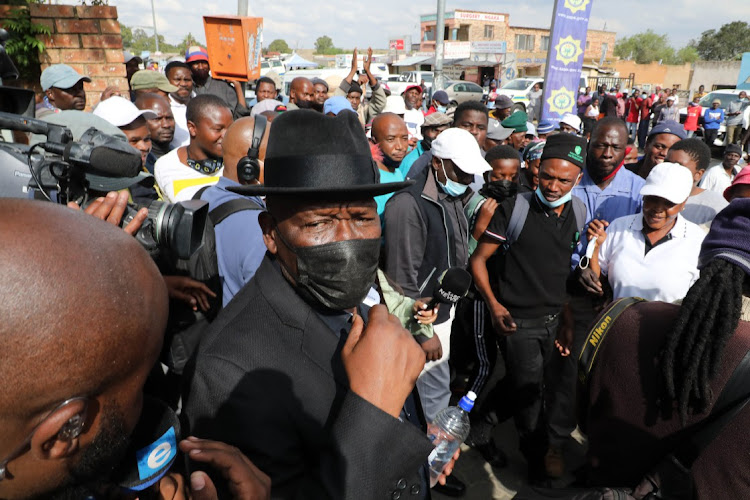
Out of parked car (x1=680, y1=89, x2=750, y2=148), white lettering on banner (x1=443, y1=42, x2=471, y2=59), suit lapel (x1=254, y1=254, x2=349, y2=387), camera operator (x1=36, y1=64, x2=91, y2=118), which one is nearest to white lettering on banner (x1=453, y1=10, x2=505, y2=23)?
white lettering on banner (x1=443, y1=42, x2=471, y2=59)

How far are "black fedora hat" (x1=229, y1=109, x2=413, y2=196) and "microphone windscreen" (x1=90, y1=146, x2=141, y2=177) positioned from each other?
0.53 m

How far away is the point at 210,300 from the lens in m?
2.64

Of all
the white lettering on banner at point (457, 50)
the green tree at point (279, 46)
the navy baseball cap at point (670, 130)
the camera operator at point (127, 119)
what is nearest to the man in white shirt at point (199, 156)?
the camera operator at point (127, 119)

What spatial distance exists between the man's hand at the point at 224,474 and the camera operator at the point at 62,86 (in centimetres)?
454

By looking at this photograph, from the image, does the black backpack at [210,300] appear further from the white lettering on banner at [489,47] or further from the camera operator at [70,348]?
the white lettering on banner at [489,47]

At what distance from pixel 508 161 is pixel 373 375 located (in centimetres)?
387

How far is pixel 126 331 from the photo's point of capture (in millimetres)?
837

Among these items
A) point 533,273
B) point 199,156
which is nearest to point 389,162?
point 199,156

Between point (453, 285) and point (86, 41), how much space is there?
527 cm

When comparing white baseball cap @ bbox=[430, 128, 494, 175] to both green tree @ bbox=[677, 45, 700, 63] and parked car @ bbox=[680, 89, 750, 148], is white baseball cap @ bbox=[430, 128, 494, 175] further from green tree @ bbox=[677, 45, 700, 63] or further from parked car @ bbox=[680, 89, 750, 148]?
green tree @ bbox=[677, 45, 700, 63]

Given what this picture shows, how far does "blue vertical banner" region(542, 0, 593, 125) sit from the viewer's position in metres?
8.95

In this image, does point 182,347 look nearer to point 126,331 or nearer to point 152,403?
point 152,403

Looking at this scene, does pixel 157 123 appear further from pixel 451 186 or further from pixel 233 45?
pixel 451 186

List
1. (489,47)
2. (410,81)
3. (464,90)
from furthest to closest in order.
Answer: (489,47) < (410,81) < (464,90)
